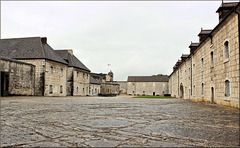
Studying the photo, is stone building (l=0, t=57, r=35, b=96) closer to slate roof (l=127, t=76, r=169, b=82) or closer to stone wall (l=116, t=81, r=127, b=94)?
stone wall (l=116, t=81, r=127, b=94)

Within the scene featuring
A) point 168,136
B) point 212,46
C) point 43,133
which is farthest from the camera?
point 212,46

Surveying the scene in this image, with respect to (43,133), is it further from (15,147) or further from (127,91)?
(127,91)

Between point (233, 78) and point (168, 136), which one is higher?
point (233, 78)

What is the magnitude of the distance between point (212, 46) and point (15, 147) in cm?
1353

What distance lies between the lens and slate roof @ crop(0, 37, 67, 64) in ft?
87.5

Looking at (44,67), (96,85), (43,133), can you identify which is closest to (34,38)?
(44,67)

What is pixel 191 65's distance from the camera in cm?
2070

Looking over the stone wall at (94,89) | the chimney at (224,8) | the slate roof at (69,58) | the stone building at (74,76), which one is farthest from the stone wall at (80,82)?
the chimney at (224,8)

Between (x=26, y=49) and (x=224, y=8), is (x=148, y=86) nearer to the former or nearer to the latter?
(x=26, y=49)

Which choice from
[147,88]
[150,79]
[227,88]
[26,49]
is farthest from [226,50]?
[150,79]

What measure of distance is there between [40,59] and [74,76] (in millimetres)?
8770

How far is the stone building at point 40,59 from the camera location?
86.1 feet

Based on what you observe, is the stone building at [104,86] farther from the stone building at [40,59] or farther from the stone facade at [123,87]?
the stone building at [40,59]

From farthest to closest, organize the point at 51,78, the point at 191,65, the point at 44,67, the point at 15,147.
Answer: the point at 51,78, the point at 44,67, the point at 191,65, the point at 15,147
